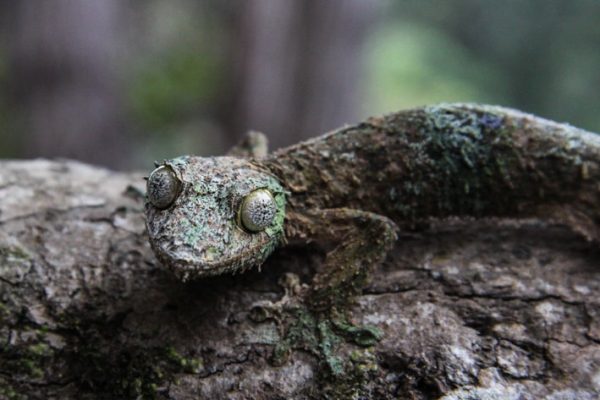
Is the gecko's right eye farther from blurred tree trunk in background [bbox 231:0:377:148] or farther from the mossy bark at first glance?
blurred tree trunk in background [bbox 231:0:377:148]

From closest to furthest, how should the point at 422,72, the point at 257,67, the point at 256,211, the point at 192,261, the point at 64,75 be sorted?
the point at 192,261
the point at 256,211
the point at 64,75
the point at 257,67
the point at 422,72

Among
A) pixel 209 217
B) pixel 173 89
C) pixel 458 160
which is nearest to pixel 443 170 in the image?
pixel 458 160

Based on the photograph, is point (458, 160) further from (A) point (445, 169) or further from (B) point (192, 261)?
(B) point (192, 261)

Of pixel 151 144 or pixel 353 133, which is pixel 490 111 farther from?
pixel 151 144

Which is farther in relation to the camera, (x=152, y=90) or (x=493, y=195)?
(x=152, y=90)

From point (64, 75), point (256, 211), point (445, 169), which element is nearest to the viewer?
point (256, 211)

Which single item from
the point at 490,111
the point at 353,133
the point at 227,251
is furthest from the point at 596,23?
the point at 227,251

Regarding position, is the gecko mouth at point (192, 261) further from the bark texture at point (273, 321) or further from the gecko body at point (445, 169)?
the gecko body at point (445, 169)
